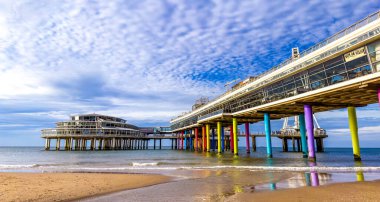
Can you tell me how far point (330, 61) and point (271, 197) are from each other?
60.6 feet

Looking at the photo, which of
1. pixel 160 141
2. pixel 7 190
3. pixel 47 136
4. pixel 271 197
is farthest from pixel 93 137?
pixel 271 197

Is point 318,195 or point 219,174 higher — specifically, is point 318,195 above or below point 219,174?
above

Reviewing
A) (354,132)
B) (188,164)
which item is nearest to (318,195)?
(188,164)

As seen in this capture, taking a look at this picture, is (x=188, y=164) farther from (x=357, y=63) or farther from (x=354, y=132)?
(x=354, y=132)

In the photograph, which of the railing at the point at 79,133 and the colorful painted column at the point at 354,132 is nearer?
the colorful painted column at the point at 354,132

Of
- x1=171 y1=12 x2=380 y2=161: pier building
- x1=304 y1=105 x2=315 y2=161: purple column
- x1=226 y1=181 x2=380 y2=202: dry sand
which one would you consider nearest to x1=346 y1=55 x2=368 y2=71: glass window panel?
x1=171 y1=12 x2=380 y2=161: pier building

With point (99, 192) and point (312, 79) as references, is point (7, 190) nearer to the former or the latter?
point (99, 192)

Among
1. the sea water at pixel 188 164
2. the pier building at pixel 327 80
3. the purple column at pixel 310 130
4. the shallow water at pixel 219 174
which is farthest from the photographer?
the purple column at pixel 310 130

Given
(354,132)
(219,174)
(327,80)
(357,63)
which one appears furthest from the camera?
A: (354,132)

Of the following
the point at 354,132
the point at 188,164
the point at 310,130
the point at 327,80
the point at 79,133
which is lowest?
the point at 188,164

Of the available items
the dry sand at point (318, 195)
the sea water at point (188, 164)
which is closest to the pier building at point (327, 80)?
the sea water at point (188, 164)

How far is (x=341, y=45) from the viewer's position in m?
21.0

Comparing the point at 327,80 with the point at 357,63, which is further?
the point at 327,80

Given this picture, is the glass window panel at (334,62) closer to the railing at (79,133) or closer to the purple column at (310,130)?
the purple column at (310,130)
